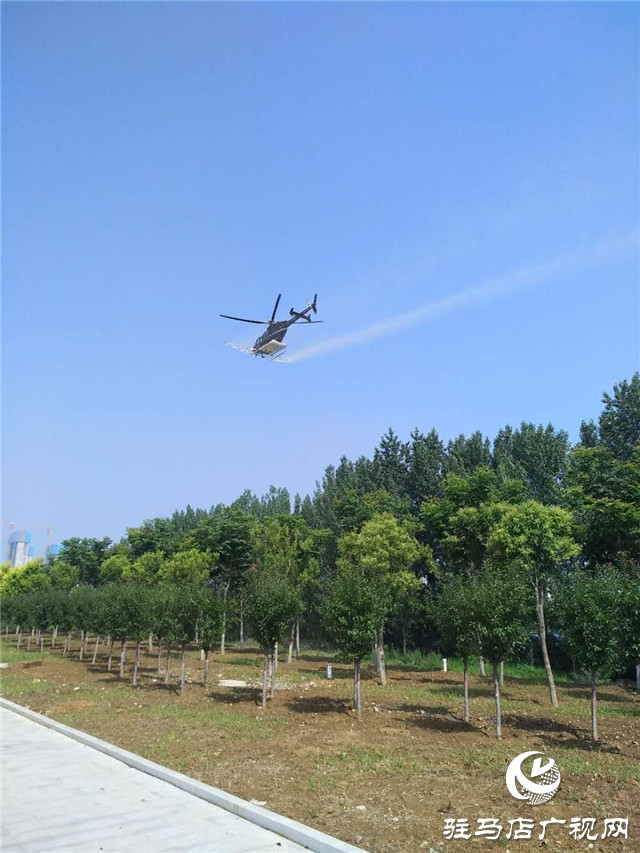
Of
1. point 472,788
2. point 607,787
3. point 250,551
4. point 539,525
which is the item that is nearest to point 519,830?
point 472,788

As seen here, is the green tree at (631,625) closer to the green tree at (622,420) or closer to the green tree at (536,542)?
the green tree at (536,542)

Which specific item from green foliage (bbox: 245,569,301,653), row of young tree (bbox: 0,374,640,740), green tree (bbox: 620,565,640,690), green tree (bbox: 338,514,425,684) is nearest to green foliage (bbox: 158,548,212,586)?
row of young tree (bbox: 0,374,640,740)

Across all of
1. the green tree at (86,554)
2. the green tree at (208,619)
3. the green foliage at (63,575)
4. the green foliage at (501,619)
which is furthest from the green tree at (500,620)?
the green tree at (86,554)

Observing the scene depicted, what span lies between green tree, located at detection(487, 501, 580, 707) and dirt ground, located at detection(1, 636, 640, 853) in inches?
210

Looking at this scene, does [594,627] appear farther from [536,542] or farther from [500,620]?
[536,542]

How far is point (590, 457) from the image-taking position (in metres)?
37.2

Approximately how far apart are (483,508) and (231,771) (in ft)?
81.2

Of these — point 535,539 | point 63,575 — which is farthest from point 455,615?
point 63,575

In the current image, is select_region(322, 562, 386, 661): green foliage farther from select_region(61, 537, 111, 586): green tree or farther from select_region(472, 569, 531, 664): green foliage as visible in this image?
select_region(61, 537, 111, 586): green tree

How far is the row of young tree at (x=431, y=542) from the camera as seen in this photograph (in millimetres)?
23250

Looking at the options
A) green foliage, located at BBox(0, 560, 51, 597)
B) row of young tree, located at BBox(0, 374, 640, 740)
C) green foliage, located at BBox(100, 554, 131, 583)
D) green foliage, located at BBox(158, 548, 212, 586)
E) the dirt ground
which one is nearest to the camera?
the dirt ground

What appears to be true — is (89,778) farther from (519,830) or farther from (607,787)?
(607,787)

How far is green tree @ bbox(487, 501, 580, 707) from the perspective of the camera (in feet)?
87.8

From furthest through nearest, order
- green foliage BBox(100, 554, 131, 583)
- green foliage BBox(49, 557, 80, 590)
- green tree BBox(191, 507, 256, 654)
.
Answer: green foliage BBox(49, 557, 80, 590) → green foliage BBox(100, 554, 131, 583) → green tree BBox(191, 507, 256, 654)
